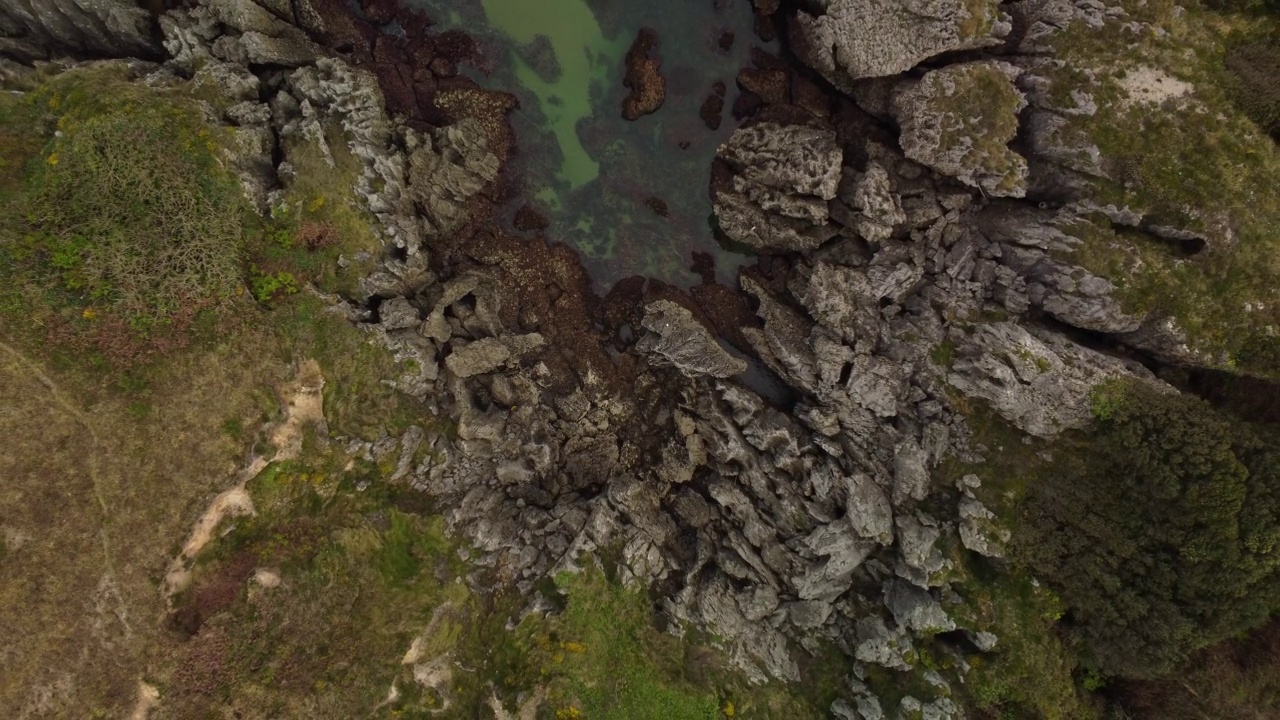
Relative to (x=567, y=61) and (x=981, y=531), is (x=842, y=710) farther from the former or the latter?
(x=567, y=61)

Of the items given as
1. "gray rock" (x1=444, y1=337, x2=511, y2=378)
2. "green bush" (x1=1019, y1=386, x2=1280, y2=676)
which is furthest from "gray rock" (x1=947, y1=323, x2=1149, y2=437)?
"gray rock" (x1=444, y1=337, x2=511, y2=378)

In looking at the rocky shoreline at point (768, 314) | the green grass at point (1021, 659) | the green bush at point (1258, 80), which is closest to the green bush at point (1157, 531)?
the green grass at point (1021, 659)

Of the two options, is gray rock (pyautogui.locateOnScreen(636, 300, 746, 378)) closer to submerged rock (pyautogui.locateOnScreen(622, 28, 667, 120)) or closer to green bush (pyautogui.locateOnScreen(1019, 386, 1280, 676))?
submerged rock (pyautogui.locateOnScreen(622, 28, 667, 120))

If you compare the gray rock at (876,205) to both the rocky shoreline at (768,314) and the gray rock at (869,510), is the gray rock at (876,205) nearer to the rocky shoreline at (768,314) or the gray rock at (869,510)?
the rocky shoreline at (768,314)

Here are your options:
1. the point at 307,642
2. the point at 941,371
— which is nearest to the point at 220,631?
the point at 307,642

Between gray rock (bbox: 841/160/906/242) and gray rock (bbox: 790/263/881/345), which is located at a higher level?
gray rock (bbox: 841/160/906/242)

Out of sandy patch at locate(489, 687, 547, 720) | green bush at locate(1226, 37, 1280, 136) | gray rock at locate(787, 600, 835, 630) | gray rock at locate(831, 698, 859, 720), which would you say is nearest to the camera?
green bush at locate(1226, 37, 1280, 136)
